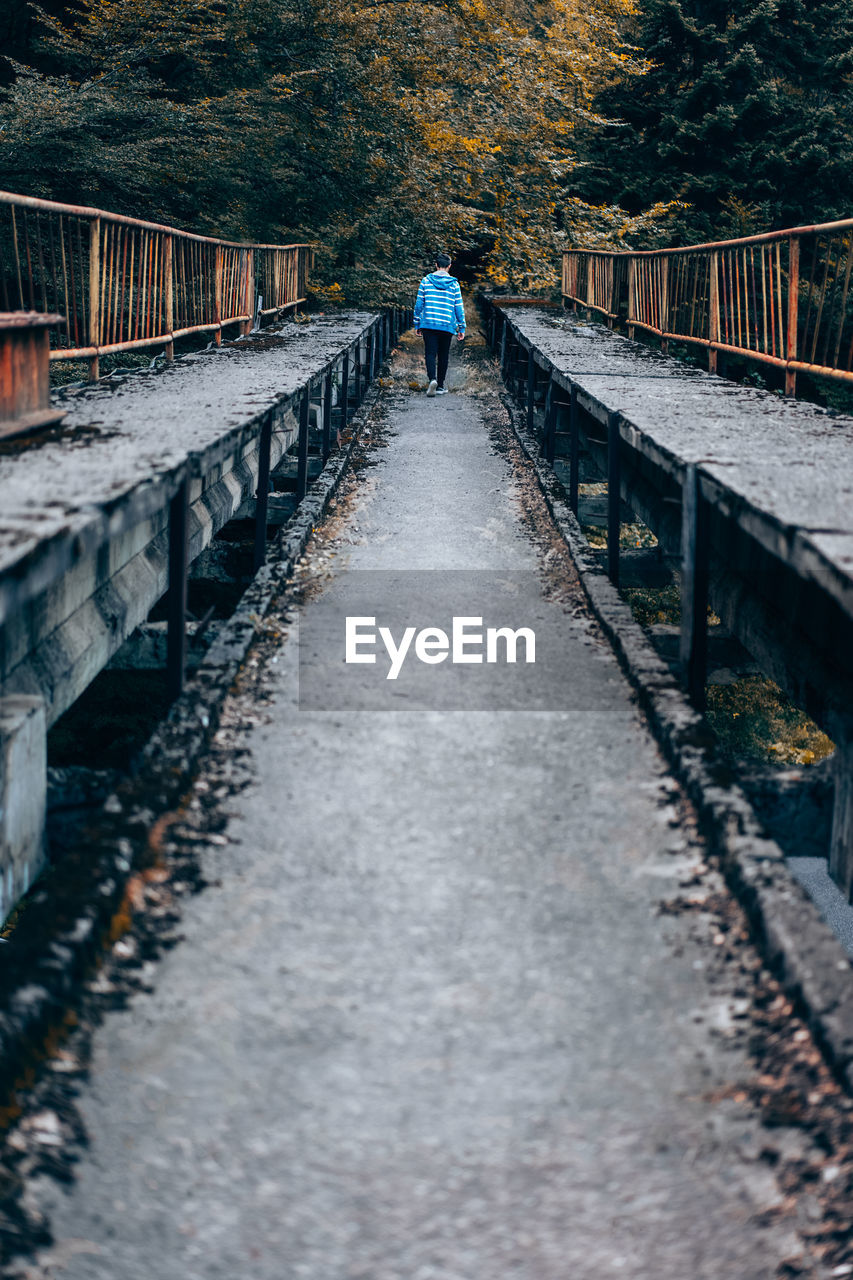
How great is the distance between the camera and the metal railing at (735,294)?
301 inches

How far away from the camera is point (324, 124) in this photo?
→ 21.9m

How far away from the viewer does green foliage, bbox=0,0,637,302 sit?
1753cm

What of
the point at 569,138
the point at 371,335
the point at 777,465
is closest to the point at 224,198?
the point at 371,335

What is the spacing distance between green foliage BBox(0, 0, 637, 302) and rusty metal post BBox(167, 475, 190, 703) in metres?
13.1

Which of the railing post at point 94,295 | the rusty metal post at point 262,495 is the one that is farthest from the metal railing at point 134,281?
the rusty metal post at point 262,495

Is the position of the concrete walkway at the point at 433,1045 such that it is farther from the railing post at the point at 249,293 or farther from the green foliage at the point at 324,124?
the green foliage at the point at 324,124

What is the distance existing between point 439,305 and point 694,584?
10.8 metres

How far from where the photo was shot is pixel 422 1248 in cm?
204

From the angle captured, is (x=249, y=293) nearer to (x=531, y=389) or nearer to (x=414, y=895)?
(x=531, y=389)

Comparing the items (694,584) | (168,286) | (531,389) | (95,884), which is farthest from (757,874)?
(531,389)

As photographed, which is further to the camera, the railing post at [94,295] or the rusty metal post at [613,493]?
the railing post at [94,295]

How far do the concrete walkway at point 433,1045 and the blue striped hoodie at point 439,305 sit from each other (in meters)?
11.2

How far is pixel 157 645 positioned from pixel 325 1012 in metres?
3.47

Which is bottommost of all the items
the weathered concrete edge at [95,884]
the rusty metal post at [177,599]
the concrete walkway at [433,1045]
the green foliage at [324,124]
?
the concrete walkway at [433,1045]
